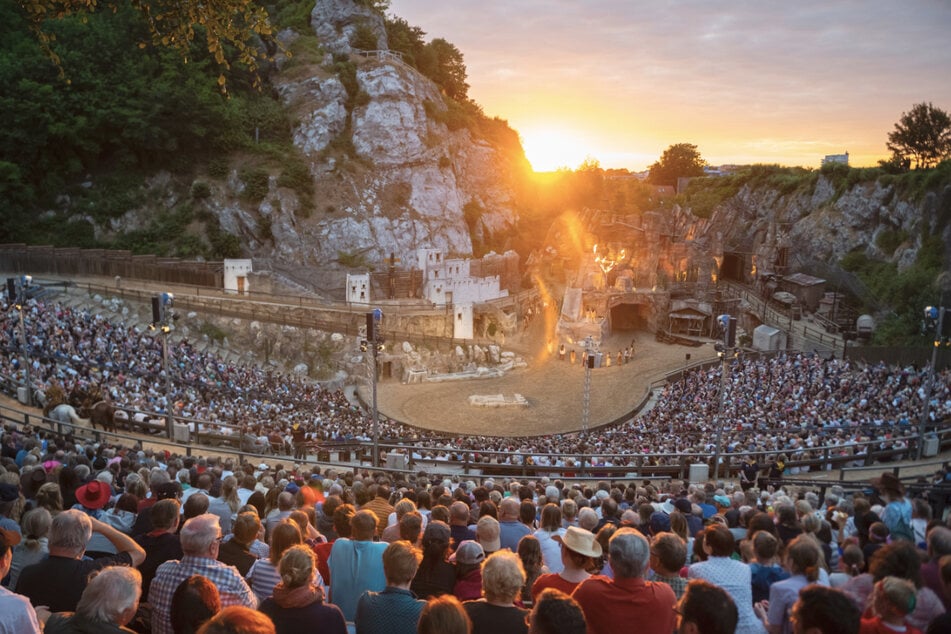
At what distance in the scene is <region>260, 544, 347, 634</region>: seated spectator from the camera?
4285 mm

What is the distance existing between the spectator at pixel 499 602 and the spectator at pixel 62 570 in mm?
2798

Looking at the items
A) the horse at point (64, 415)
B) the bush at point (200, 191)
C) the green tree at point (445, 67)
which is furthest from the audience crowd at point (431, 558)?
the green tree at point (445, 67)

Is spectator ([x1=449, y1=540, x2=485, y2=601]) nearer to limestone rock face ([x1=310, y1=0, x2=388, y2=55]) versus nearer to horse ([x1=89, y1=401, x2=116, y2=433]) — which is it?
horse ([x1=89, y1=401, x2=116, y2=433])

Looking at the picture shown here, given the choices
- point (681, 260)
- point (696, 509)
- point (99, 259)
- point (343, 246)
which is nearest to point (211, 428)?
point (696, 509)

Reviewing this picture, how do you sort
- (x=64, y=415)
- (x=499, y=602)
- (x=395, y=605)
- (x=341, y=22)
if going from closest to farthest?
(x=499, y=602) < (x=395, y=605) < (x=64, y=415) < (x=341, y=22)

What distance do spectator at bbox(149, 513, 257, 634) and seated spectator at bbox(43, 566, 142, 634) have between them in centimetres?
89

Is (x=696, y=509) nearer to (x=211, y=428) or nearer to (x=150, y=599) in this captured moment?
(x=150, y=599)

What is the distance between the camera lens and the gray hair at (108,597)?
3.68 m

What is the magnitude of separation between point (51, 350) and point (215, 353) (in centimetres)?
→ 1489

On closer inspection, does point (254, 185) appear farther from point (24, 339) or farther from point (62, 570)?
point (62, 570)

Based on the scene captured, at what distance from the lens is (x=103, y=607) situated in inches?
146

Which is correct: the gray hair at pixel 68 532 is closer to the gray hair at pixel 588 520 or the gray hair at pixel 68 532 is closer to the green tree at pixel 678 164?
the gray hair at pixel 588 520

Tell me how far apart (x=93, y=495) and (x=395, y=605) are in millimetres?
4197

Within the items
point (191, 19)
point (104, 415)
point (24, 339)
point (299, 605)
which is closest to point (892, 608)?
point (299, 605)
